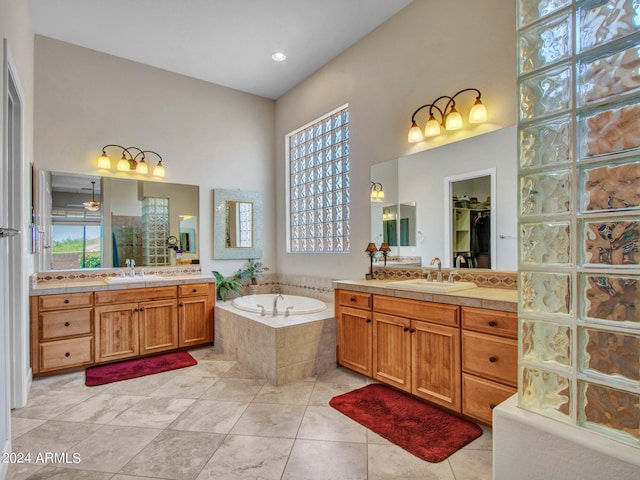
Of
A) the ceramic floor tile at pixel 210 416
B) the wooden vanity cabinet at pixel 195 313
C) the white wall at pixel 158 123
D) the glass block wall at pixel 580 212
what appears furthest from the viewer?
the wooden vanity cabinet at pixel 195 313

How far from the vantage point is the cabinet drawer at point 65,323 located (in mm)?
2973

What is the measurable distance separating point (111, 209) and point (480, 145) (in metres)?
3.69

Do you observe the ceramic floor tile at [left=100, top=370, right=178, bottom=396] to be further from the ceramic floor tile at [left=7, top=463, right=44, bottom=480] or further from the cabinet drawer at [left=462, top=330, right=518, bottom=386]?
the cabinet drawer at [left=462, top=330, right=518, bottom=386]

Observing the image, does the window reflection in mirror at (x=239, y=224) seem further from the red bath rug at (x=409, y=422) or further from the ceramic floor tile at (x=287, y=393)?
the red bath rug at (x=409, y=422)

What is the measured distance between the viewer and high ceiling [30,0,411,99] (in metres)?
3.06

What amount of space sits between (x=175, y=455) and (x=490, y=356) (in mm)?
1854

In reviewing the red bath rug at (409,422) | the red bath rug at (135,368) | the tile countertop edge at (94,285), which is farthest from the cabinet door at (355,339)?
the tile countertop edge at (94,285)

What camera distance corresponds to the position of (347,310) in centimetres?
303

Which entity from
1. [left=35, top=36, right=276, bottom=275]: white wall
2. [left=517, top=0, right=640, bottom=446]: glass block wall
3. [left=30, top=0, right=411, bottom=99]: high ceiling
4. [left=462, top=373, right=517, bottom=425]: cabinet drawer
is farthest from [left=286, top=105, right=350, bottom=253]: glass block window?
[left=517, top=0, right=640, bottom=446]: glass block wall

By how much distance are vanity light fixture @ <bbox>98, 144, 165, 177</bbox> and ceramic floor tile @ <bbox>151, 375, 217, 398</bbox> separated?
90.2 inches

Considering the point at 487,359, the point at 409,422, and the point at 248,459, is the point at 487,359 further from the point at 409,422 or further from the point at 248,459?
the point at 248,459

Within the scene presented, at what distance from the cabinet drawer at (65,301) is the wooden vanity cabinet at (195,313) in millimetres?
819

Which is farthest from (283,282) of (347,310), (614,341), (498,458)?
(614,341)

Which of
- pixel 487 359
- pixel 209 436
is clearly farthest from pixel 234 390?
pixel 487 359
